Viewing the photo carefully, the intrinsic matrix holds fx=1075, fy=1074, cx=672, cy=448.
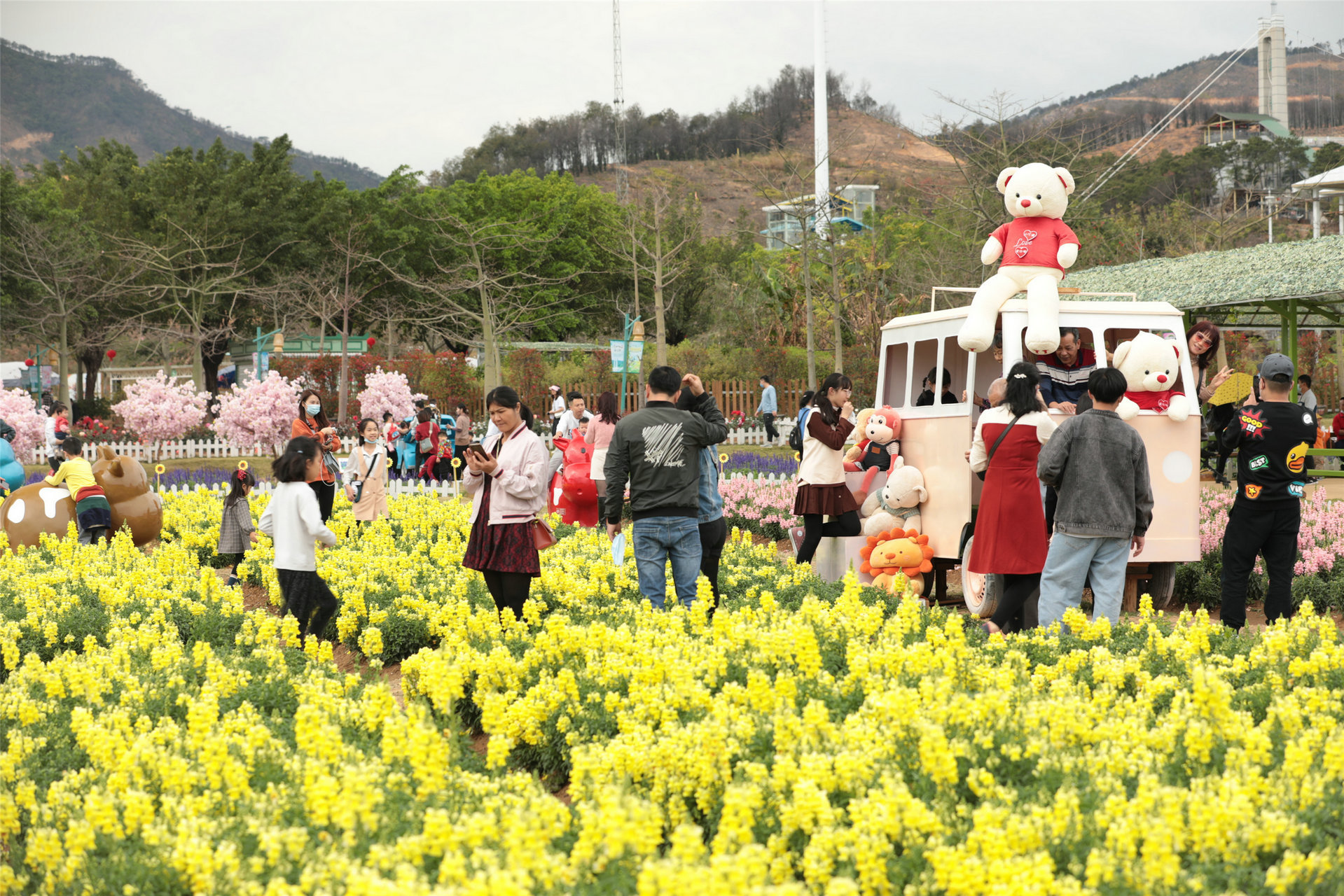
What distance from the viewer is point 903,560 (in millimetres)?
8523

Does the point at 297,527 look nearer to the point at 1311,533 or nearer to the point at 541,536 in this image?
the point at 541,536

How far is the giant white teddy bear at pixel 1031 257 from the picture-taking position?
7.84 meters

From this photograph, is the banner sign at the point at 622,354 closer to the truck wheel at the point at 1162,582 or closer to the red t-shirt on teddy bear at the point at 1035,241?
the red t-shirt on teddy bear at the point at 1035,241

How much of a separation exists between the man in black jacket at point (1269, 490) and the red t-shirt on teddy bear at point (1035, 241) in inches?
76.9

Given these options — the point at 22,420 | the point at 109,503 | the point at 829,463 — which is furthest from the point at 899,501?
the point at 22,420

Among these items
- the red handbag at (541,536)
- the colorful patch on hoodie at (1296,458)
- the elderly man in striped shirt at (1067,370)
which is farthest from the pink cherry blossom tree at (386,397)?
the colorful patch on hoodie at (1296,458)

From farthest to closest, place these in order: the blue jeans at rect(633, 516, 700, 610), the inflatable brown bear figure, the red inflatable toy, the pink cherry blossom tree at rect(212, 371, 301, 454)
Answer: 1. the pink cherry blossom tree at rect(212, 371, 301, 454)
2. the inflatable brown bear figure
3. the red inflatable toy
4. the blue jeans at rect(633, 516, 700, 610)

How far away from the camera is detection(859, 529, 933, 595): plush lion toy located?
8516mm

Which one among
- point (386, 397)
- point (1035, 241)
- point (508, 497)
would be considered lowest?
point (508, 497)

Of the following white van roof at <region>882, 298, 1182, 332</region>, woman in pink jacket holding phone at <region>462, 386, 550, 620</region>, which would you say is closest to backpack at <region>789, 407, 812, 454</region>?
white van roof at <region>882, 298, 1182, 332</region>

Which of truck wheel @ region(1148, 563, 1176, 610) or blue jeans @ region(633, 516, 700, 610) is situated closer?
Result: blue jeans @ region(633, 516, 700, 610)

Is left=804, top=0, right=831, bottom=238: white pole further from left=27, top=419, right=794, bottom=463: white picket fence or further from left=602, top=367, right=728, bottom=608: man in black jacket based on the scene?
left=602, top=367, right=728, bottom=608: man in black jacket

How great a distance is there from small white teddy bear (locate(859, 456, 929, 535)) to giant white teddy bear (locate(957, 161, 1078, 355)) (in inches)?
46.1

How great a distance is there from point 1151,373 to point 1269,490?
115 centimetres
